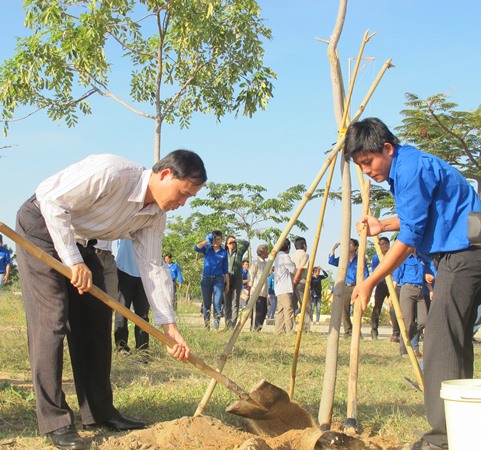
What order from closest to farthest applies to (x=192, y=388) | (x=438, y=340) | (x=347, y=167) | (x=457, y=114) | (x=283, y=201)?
(x=438, y=340), (x=347, y=167), (x=192, y=388), (x=457, y=114), (x=283, y=201)

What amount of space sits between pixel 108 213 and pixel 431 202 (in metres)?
1.63

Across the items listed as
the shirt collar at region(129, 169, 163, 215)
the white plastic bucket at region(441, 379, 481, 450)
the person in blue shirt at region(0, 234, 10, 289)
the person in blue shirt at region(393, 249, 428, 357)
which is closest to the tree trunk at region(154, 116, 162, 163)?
the person in blue shirt at region(393, 249, 428, 357)

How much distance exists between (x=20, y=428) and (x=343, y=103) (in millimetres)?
2759

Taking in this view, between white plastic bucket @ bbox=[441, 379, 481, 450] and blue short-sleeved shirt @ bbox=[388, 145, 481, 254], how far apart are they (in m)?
0.84

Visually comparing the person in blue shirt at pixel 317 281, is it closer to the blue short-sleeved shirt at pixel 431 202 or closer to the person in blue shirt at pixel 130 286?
the person in blue shirt at pixel 130 286

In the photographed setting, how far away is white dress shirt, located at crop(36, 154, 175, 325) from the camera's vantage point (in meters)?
3.37

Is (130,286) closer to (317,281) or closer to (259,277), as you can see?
(259,277)

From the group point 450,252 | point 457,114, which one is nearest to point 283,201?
point 457,114

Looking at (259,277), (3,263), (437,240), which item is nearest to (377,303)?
(259,277)

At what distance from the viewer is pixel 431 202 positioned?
3375 millimetres

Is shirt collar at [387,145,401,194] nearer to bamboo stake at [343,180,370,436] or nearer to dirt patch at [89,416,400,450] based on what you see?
bamboo stake at [343,180,370,436]

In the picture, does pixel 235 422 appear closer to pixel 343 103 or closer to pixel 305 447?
pixel 305 447

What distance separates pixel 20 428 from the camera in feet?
12.9

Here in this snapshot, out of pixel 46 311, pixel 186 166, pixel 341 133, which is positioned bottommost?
pixel 46 311
